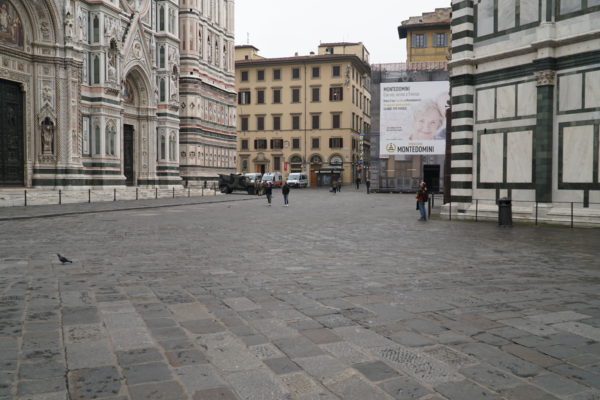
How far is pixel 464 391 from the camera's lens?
135 inches

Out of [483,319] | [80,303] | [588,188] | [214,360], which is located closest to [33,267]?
[80,303]

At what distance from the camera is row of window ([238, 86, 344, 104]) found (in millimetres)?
68000

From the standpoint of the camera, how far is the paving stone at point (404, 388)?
131 inches

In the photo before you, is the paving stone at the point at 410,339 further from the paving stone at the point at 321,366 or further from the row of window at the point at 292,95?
the row of window at the point at 292,95

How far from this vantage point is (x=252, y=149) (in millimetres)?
71812

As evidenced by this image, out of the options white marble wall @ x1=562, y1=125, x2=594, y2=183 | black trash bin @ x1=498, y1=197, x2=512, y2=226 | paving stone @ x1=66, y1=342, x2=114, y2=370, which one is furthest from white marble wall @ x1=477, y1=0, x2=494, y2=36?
paving stone @ x1=66, y1=342, x2=114, y2=370

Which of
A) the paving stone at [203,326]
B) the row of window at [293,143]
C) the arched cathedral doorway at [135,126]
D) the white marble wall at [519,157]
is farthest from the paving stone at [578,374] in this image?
the row of window at [293,143]

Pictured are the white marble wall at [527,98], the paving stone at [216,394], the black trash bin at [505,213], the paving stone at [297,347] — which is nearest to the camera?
the paving stone at [216,394]

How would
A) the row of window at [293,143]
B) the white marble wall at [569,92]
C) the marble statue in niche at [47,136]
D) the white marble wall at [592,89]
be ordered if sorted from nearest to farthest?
the white marble wall at [592,89] → the white marble wall at [569,92] → the marble statue in niche at [47,136] → the row of window at [293,143]

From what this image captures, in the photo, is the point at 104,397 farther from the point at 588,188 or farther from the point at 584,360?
the point at 588,188

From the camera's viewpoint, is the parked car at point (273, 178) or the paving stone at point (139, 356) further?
the parked car at point (273, 178)

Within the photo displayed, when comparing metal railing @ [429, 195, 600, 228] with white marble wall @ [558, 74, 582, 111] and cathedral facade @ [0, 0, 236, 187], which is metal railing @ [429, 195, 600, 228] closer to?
white marble wall @ [558, 74, 582, 111]

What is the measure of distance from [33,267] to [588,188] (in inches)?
557

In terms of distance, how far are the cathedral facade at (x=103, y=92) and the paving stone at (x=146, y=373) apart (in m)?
25.7
